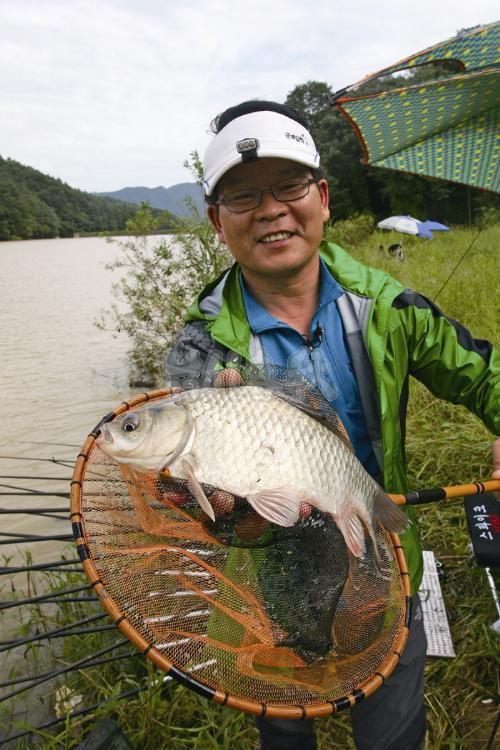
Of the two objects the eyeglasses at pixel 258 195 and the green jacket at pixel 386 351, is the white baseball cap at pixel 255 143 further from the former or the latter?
the green jacket at pixel 386 351

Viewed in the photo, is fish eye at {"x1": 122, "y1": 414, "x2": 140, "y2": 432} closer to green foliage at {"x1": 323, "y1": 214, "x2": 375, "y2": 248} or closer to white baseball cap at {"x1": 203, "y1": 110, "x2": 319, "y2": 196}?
white baseball cap at {"x1": 203, "y1": 110, "x2": 319, "y2": 196}

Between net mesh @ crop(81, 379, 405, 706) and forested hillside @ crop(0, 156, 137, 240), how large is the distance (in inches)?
2245

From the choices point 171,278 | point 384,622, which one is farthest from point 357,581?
point 171,278

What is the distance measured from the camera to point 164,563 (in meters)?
1.22

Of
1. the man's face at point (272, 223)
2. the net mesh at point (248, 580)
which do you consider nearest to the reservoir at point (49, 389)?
the net mesh at point (248, 580)

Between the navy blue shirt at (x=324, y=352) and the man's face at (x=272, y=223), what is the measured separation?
137 millimetres

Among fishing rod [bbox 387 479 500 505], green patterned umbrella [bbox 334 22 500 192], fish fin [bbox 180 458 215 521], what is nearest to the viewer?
fish fin [bbox 180 458 215 521]

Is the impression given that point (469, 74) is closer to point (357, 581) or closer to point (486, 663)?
point (357, 581)

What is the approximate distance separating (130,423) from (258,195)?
0.79 m

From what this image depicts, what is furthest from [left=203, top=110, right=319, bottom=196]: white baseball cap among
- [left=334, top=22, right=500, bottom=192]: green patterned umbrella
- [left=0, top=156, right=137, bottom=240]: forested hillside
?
[left=0, top=156, right=137, bottom=240]: forested hillside

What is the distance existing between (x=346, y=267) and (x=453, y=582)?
5.02 ft

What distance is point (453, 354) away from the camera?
5.12ft

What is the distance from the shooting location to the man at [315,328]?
1456 mm

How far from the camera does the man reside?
1456mm
